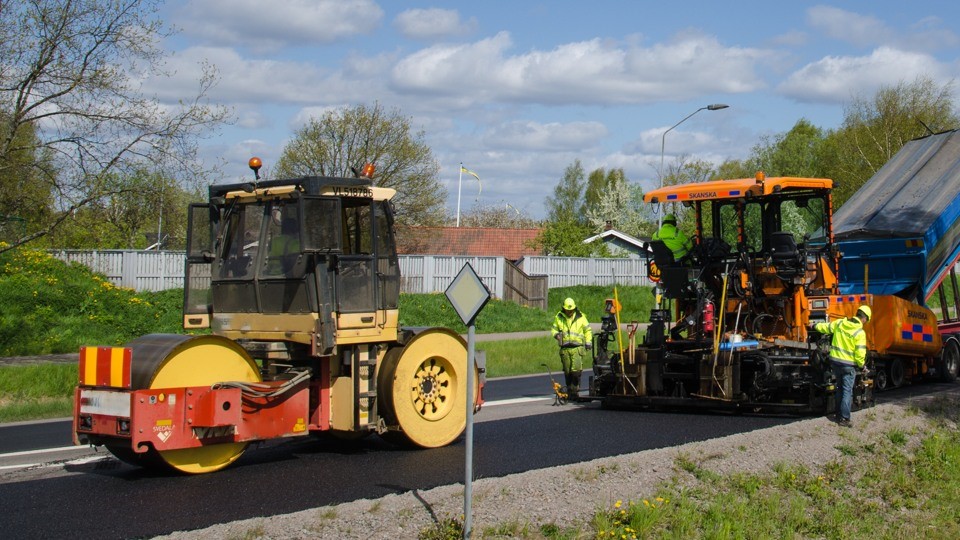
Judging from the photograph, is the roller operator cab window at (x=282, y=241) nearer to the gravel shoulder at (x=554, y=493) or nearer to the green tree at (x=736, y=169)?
the gravel shoulder at (x=554, y=493)

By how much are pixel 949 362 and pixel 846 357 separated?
5.94 metres

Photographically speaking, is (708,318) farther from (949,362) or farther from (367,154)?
(367,154)

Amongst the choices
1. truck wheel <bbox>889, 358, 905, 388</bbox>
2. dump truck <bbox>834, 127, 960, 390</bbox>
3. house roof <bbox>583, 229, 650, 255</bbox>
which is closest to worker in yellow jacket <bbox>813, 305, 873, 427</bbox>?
dump truck <bbox>834, 127, 960, 390</bbox>

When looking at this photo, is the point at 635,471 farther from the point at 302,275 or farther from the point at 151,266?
the point at 151,266

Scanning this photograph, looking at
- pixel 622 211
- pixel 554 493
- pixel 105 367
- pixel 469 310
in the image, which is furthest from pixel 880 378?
pixel 622 211

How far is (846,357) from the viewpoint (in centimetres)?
1272

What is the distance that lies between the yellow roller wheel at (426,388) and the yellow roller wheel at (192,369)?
4.62 feet

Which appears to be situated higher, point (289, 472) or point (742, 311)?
point (742, 311)

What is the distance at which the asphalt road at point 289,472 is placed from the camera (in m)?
8.07

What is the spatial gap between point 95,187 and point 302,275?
32.9ft

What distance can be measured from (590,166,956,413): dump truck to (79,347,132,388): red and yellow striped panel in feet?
22.5

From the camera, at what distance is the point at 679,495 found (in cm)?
954

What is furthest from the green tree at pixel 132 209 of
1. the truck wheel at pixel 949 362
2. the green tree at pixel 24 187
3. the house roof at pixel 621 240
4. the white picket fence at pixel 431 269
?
the house roof at pixel 621 240

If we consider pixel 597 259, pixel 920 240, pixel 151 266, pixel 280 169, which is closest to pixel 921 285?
pixel 920 240
